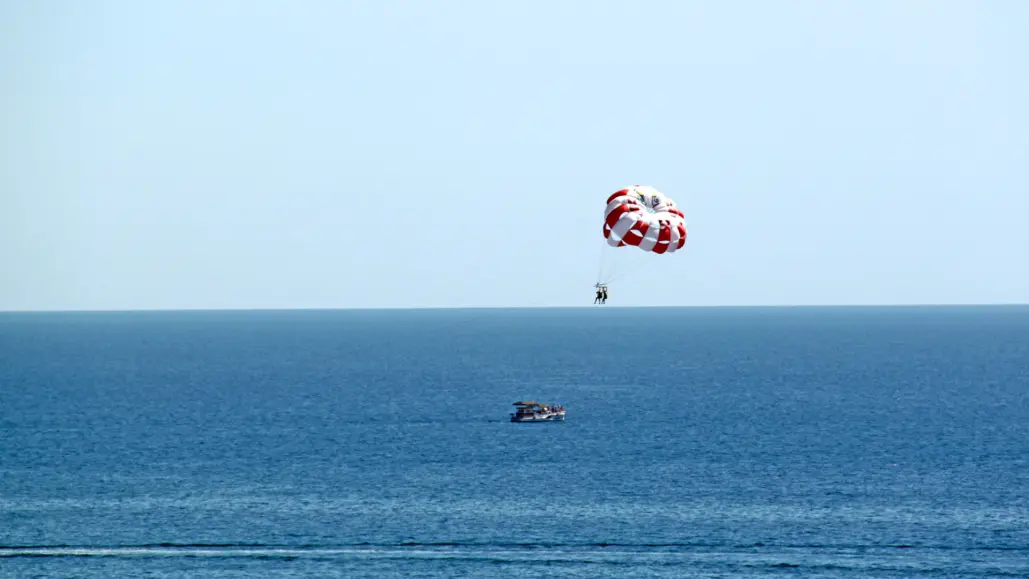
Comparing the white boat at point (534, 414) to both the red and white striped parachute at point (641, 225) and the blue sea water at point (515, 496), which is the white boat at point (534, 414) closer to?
the blue sea water at point (515, 496)


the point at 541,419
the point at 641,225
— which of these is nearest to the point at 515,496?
the point at 641,225

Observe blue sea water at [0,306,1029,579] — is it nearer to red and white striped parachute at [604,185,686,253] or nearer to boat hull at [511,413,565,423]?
boat hull at [511,413,565,423]

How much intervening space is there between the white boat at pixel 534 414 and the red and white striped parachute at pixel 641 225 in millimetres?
82898

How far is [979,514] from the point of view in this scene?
9862 cm

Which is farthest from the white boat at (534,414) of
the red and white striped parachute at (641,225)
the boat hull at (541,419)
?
the red and white striped parachute at (641,225)

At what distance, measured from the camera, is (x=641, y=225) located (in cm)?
7969

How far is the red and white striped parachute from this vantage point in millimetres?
80000

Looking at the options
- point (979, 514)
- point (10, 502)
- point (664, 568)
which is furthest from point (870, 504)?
point (10, 502)

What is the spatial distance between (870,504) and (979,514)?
882 cm

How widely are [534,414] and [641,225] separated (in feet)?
286

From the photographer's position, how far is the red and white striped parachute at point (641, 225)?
80000 mm

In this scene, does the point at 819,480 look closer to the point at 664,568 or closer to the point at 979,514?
the point at 979,514

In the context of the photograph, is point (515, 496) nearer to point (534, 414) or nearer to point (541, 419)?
point (534, 414)

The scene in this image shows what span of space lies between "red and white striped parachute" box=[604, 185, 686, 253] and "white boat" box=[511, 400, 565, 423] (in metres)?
82.9
